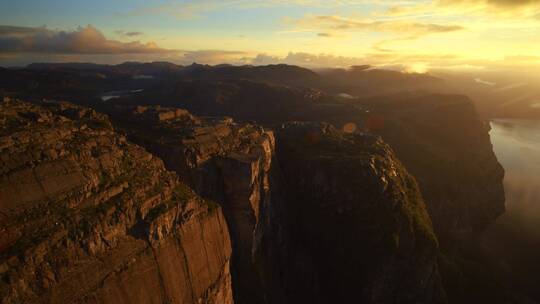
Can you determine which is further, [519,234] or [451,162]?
[451,162]

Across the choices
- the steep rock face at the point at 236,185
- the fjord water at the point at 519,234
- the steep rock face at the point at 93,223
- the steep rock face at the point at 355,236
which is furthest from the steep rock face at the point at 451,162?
the steep rock face at the point at 93,223

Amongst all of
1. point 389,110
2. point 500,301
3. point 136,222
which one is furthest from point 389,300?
point 389,110

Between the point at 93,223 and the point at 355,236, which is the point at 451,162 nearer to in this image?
the point at 355,236

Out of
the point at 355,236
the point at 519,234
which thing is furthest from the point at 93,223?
the point at 519,234

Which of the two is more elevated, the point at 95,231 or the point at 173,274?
the point at 95,231

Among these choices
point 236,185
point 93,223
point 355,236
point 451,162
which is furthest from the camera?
point 451,162

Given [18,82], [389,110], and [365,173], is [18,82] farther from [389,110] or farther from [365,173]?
[365,173]

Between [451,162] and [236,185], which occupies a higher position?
[236,185]
